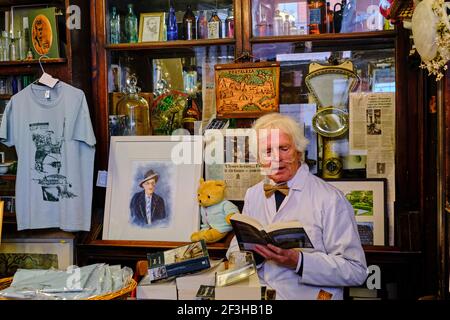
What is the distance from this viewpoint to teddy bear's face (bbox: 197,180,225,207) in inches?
90.0

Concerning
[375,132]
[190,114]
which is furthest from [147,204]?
[375,132]

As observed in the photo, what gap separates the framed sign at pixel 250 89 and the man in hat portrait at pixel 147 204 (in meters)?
0.46

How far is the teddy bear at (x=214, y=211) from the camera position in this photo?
228 centimetres

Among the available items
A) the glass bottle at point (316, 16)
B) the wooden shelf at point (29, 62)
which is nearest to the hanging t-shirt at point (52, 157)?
the wooden shelf at point (29, 62)

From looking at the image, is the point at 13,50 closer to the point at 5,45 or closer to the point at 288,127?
the point at 5,45

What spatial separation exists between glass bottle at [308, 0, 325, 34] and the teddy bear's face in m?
0.82

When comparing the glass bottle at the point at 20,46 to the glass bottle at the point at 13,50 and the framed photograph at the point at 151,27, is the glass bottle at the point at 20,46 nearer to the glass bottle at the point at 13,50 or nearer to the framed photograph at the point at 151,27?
the glass bottle at the point at 13,50

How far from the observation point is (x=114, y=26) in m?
2.54

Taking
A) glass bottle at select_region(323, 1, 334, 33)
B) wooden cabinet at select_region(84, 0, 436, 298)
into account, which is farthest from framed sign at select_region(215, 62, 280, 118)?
glass bottle at select_region(323, 1, 334, 33)

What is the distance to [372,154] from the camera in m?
2.32

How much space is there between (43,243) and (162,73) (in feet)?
3.18

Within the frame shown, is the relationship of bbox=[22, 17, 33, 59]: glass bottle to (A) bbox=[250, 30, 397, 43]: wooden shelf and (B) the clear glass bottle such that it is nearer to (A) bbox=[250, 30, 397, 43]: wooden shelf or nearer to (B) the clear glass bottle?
(B) the clear glass bottle

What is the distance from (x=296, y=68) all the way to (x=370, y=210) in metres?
0.72

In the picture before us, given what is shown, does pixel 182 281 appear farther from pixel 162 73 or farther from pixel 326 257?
pixel 162 73
